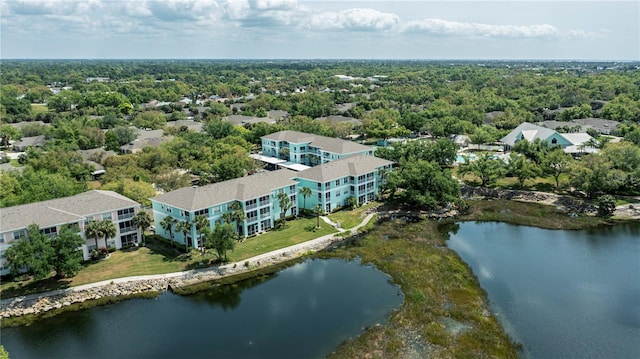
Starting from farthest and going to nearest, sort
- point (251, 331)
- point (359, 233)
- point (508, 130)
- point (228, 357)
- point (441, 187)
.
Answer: point (508, 130) < point (441, 187) < point (359, 233) < point (251, 331) < point (228, 357)

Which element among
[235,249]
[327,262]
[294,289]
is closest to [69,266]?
[235,249]

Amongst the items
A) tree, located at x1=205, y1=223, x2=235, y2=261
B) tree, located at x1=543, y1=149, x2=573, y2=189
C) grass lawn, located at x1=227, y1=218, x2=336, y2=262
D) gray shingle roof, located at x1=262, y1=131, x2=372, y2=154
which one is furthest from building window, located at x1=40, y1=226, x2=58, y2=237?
tree, located at x1=543, y1=149, x2=573, y2=189

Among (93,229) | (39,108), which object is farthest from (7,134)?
(93,229)

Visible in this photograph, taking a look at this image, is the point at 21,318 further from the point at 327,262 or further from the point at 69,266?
the point at 327,262

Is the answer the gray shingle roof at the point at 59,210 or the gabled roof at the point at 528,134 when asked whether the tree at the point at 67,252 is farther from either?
the gabled roof at the point at 528,134

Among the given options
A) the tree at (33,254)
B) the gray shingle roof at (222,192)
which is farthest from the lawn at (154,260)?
the gray shingle roof at (222,192)

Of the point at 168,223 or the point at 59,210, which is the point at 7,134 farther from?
the point at 168,223

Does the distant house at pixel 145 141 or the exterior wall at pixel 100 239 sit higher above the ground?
the distant house at pixel 145 141
